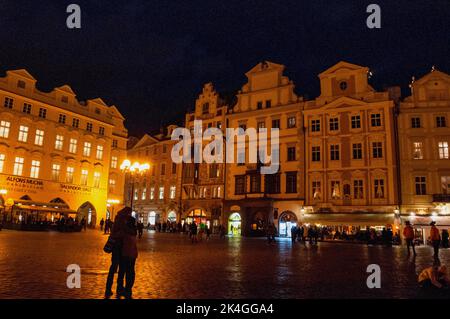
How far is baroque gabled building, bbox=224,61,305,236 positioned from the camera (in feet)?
142

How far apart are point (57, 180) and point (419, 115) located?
1579 inches

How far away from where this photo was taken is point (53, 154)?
44.8 metres

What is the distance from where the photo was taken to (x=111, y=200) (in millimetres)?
52531

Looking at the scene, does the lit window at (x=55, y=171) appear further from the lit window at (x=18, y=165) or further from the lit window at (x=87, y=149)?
the lit window at (x=87, y=149)

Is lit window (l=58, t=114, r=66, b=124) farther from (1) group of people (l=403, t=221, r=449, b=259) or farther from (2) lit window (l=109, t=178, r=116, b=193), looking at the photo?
(1) group of people (l=403, t=221, r=449, b=259)

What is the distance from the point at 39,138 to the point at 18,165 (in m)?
4.03

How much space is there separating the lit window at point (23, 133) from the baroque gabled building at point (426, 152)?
39.8 m

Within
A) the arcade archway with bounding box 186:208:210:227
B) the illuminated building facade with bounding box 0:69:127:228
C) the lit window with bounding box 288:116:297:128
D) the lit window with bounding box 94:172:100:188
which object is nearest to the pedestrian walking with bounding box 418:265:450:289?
the lit window with bounding box 288:116:297:128

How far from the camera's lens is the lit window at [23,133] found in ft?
138

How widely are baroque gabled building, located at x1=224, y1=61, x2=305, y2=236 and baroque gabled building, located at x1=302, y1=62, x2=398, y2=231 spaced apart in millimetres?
1541

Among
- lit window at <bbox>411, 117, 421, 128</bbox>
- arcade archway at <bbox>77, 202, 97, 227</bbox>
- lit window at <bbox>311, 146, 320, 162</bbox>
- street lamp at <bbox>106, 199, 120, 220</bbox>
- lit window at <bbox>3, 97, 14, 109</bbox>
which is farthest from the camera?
street lamp at <bbox>106, 199, 120, 220</bbox>

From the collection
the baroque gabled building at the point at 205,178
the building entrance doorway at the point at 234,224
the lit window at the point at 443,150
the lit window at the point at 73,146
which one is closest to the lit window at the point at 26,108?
the lit window at the point at 73,146
